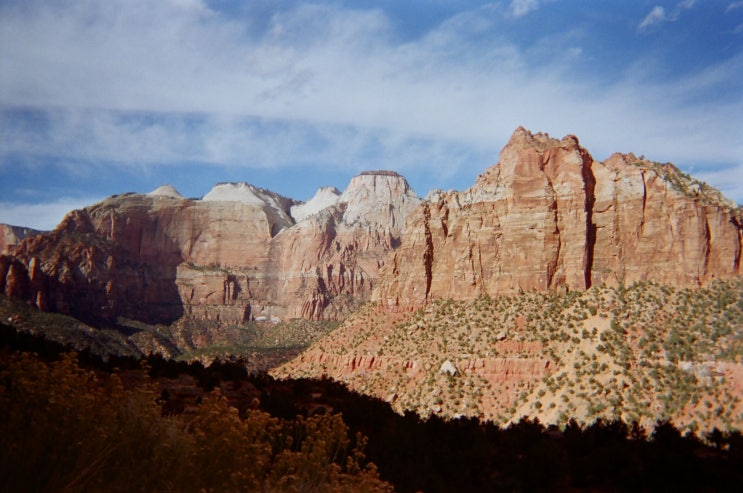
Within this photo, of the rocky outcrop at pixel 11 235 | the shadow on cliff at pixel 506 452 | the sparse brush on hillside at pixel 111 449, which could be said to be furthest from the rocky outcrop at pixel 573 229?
the rocky outcrop at pixel 11 235

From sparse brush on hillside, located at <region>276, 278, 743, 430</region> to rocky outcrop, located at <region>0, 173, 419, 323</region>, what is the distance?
271 ft

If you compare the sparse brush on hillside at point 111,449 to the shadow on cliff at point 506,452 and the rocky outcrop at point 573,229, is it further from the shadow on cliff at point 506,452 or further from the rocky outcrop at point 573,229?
the rocky outcrop at point 573,229

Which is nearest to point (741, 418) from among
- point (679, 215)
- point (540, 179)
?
point (679, 215)

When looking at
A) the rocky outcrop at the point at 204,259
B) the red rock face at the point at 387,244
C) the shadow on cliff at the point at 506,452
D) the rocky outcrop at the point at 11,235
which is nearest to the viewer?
the shadow on cliff at the point at 506,452

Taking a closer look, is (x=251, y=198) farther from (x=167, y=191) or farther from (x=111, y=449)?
(x=111, y=449)

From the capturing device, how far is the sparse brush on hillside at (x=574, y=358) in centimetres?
3638

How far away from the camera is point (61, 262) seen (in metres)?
122

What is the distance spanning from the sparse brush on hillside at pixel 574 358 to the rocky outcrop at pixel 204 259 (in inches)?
3249

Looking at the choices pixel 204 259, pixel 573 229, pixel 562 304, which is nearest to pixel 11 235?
pixel 204 259

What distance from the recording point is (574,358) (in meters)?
44.2

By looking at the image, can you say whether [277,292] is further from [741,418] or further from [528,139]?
[741,418]

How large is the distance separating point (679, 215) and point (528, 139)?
1769 cm

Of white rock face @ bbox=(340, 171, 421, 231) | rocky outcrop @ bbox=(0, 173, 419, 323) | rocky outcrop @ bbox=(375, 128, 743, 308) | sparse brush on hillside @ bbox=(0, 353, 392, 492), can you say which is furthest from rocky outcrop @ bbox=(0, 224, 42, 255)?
sparse brush on hillside @ bbox=(0, 353, 392, 492)

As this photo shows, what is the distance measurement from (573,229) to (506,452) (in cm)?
4191
